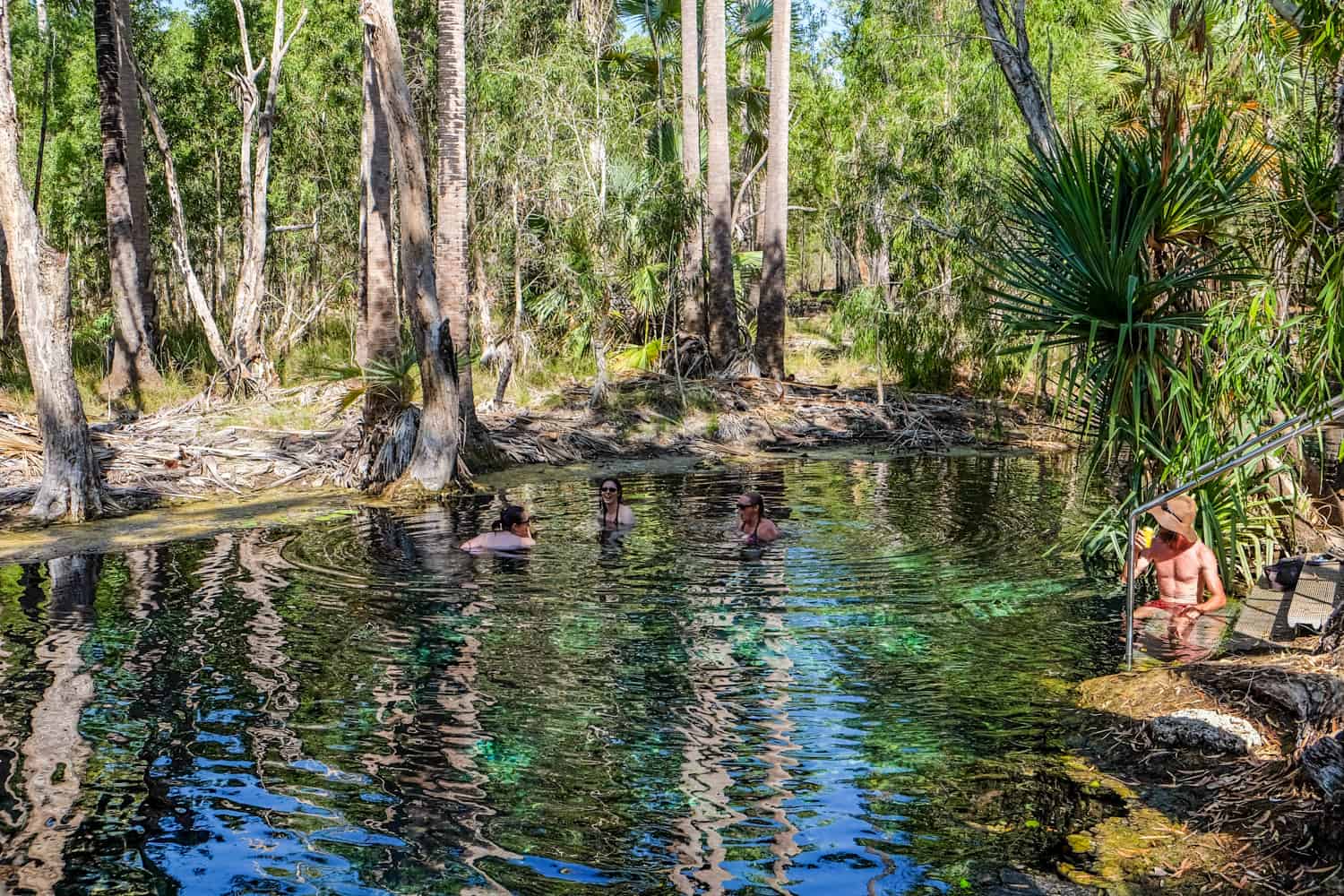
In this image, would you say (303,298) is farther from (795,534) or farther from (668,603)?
(668,603)

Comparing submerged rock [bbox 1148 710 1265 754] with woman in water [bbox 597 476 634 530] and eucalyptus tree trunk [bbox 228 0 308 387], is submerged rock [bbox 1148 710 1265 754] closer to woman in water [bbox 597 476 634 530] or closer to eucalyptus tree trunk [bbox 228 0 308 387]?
woman in water [bbox 597 476 634 530]

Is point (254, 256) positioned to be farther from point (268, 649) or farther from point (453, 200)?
point (268, 649)

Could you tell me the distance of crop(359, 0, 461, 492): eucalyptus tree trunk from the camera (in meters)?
15.5

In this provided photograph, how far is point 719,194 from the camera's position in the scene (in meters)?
25.6

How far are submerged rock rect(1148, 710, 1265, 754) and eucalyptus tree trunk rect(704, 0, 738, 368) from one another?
19.6m

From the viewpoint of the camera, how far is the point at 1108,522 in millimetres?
10984

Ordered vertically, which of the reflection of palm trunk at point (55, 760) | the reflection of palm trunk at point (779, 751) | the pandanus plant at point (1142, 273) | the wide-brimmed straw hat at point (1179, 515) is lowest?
the reflection of palm trunk at point (779, 751)

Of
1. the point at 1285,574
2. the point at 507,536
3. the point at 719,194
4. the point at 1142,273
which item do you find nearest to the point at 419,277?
the point at 507,536

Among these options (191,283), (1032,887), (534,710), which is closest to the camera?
(1032,887)

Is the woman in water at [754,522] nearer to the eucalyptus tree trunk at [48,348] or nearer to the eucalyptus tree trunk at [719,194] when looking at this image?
the eucalyptus tree trunk at [48,348]

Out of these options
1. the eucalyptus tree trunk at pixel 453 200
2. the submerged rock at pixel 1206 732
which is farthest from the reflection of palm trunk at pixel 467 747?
the eucalyptus tree trunk at pixel 453 200

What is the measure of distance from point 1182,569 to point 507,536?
6345 millimetres

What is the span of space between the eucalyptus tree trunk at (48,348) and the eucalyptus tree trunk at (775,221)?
1489cm

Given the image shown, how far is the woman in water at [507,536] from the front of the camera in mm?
12305
